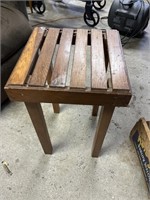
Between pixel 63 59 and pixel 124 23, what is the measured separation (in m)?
1.33

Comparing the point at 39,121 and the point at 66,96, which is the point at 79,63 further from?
the point at 39,121

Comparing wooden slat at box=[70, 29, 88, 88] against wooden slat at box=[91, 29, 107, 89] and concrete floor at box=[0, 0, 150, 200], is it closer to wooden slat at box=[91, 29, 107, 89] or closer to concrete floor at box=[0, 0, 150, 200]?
wooden slat at box=[91, 29, 107, 89]

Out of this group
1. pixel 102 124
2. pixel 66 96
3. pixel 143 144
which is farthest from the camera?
pixel 143 144

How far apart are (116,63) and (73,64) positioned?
0.17m

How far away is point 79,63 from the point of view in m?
0.76

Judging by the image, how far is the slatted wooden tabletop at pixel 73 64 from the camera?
656mm

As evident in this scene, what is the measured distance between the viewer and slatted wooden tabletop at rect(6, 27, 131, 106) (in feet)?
2.15

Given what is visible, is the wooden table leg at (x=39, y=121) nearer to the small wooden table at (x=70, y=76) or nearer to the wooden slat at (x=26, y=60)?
the small wooden table at (x=70, y=76)

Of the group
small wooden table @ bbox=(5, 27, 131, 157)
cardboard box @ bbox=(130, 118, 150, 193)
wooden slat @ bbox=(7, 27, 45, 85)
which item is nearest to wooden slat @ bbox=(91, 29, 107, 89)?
small wooden table @ bbox=(5, 27, 131, 157)

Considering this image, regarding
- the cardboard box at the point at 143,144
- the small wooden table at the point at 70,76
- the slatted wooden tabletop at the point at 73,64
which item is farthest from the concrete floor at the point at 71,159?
the slatted wooden tabletop at the point at 73,64

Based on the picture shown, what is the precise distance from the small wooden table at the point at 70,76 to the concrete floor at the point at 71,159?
168mm

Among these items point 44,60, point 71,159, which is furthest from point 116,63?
point 71,159

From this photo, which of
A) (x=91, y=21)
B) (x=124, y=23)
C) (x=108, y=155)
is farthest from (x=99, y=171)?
(x=91, y=21)

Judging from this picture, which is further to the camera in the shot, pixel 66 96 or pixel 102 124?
pixel 102 124
